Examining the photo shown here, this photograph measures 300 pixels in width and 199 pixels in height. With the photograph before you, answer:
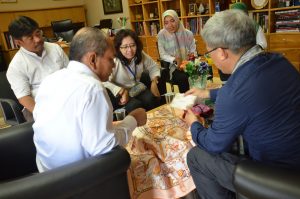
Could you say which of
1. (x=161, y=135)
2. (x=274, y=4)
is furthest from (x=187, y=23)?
(x=161, y=135)

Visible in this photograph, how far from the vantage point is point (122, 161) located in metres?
1.18

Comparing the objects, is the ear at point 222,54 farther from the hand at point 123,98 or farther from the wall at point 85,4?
the wall at point 85,4

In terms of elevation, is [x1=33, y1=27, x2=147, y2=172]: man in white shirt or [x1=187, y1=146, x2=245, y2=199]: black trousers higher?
[x1=33, y1=27, x2=147, y2=172]: man in white shirt

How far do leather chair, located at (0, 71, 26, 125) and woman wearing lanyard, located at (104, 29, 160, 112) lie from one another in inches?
30.4

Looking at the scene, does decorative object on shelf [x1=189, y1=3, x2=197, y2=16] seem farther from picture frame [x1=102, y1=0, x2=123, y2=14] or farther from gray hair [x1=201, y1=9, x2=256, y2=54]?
gray hair [x1=201, y1=9, x2=256, y2=54]

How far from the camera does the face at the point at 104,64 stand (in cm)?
127

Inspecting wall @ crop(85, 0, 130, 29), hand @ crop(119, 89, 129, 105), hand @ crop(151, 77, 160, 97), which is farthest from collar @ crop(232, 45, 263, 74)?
wall @ crop(85, 0, 130, 29)

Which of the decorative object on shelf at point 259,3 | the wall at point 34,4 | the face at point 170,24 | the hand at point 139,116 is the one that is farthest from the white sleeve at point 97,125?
the wall at point 34,4

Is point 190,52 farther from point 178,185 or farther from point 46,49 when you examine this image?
point 178,185

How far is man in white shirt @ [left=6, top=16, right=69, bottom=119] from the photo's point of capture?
217cm

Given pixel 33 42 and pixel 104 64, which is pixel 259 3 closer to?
pixel 33 42

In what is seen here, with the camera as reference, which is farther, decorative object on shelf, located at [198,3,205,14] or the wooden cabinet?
decorative object on shelf, located at [198,3,205,14]

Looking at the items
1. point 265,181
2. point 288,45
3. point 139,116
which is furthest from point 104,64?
point 288,45

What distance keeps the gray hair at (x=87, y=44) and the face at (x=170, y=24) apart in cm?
223
